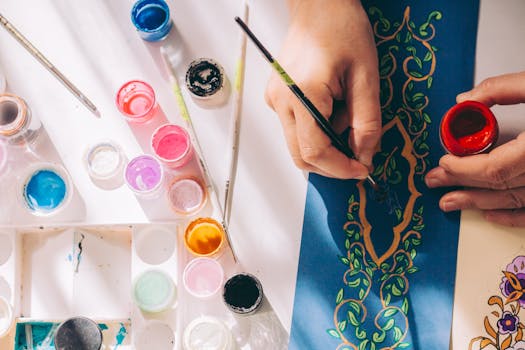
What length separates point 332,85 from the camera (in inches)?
46.8

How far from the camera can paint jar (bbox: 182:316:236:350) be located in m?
1.34

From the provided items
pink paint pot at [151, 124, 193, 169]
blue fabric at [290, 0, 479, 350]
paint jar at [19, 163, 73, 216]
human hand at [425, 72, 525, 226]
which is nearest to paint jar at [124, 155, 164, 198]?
pink paint pot at [151, 124, 193, 169]

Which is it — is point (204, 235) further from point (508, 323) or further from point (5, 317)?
point (508, 323)

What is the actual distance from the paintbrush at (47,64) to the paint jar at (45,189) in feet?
0.53

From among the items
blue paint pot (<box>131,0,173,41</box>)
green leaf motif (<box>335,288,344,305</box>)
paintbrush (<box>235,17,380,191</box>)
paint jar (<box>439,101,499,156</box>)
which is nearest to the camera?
paintbrush (<box>235,17,380,191</box>)

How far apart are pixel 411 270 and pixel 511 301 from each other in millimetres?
211

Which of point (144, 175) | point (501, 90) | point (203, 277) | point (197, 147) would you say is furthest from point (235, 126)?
point (501, 90)

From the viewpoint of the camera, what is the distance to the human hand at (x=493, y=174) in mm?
1196

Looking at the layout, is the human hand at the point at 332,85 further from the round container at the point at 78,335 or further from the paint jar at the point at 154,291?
the round container at the point at 78,335

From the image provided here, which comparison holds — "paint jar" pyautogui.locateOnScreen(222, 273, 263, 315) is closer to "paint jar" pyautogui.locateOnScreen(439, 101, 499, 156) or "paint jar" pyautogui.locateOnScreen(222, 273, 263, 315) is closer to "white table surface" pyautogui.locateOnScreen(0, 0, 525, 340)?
"white table surface" pyautogui.locateOnScreen(0, 0, 525, 340)

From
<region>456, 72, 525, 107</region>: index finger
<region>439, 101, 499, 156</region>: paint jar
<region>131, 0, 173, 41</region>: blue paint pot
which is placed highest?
<region>131, 0, 173, 41</region>: blue paint pot

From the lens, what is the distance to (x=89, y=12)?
1482 mm

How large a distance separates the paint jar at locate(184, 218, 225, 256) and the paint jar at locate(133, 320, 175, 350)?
0.61 ft

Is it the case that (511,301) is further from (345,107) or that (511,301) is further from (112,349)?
(112,349)
